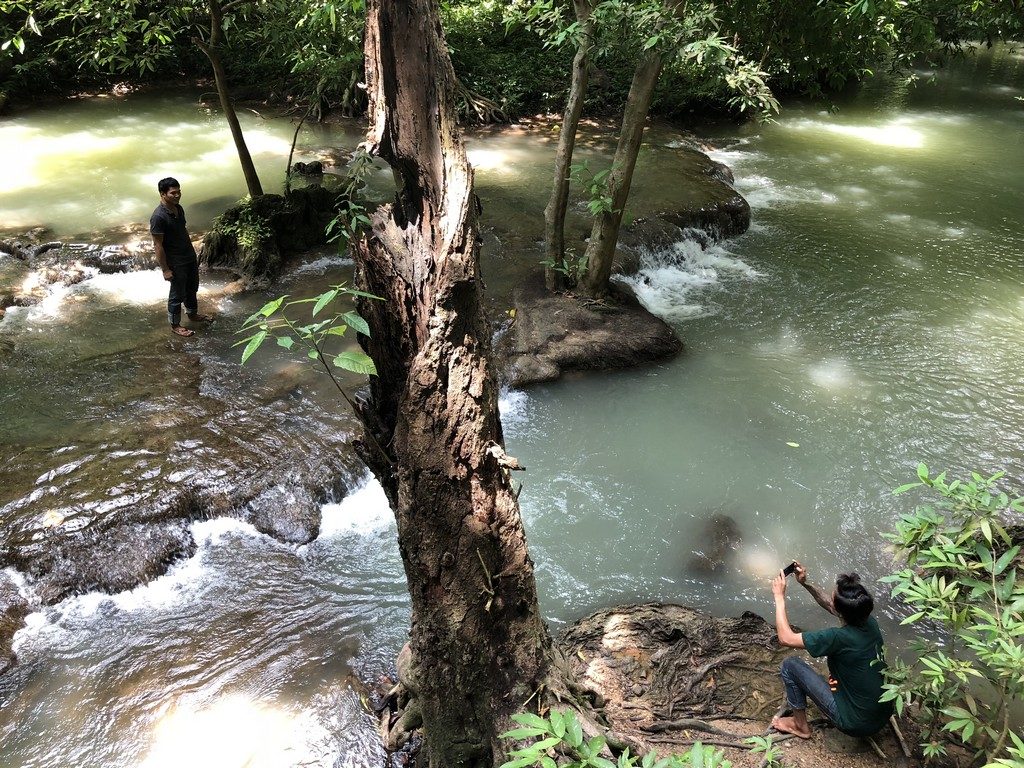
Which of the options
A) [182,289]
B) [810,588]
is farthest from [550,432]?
[182,289]

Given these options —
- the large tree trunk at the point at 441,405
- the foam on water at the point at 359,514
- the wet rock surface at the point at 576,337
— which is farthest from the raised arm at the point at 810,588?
the wet rock surface at the point at 576,337

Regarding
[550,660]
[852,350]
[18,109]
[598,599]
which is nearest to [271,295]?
[598,599]

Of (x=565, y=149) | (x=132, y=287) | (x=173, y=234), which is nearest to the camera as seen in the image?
(x=173, y=234)

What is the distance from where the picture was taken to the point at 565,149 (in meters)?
7.07

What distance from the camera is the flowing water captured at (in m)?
4.10

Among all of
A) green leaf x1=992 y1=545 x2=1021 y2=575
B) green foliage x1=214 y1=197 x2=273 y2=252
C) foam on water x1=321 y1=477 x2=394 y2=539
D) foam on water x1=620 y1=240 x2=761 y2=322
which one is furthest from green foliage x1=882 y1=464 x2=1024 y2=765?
green foliage x1=214 y1=197 x2=273 y2=252

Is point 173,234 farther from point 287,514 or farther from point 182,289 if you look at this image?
point 287,514

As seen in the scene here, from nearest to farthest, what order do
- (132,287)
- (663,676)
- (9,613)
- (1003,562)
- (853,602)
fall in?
(1003,562)
(853,602)
(663,676)
(9,613)
(132,287)

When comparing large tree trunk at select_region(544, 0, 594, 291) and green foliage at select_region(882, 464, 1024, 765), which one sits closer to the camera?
green foliage at select_region(882, 464, 1024, 765)

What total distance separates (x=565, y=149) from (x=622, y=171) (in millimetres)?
643

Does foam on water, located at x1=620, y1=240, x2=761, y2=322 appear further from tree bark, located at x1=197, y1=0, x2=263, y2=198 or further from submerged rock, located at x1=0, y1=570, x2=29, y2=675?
submerged rock, located at x1=0, y1=570, x2=29, y2=675

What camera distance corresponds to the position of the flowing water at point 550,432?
4102 mm

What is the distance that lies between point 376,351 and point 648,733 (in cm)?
231

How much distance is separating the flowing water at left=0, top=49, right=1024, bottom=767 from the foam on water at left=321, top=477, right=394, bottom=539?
2 centimetres
